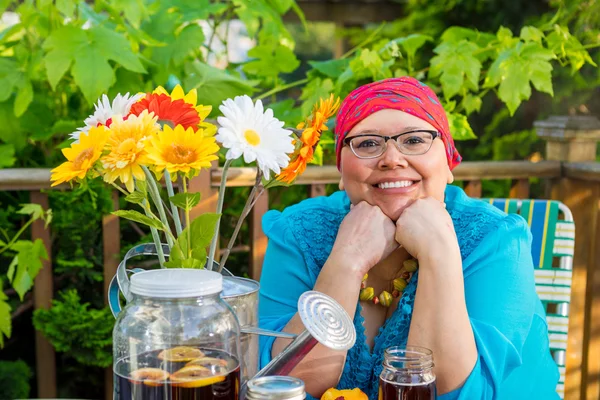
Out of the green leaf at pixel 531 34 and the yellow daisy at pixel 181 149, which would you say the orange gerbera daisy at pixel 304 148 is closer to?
the yellow daisy at pixel 181 149

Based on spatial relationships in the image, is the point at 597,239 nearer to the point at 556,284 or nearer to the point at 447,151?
the point at 556,284

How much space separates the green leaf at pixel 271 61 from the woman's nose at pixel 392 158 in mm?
1291

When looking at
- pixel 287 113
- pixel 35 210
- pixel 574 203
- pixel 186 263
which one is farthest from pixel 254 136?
pixel 574 203

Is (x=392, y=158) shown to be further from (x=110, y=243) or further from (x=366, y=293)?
(x=110, y=243)

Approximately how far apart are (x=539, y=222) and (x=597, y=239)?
1.67 ft

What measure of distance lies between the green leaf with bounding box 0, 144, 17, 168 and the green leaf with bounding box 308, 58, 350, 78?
1.02m

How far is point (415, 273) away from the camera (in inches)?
59.5

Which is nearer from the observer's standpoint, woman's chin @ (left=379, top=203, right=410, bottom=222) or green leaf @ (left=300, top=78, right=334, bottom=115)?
woman's chin @ (left=379, top=203, right=410, bottom=222)

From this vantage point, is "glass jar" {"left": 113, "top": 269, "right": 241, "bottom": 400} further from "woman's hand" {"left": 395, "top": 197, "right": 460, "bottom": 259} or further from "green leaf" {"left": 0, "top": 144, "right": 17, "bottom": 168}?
"green leaf" {"left": 0, "top": 144, "right": 17, "bottom": 168}

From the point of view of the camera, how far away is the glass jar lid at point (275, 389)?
0.93 metres

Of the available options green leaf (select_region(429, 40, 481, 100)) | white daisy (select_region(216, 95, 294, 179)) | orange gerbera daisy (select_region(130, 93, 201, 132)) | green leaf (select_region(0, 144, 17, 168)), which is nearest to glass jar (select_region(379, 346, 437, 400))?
white daisy (select_region(216, 95, 294, 179))

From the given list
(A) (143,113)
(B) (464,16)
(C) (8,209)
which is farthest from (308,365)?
(B) (464,16)

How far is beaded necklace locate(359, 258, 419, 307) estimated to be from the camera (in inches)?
59.5

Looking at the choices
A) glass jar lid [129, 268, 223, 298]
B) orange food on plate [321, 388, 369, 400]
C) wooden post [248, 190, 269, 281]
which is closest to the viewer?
glass jar lid [129, 268, 223, 298]
